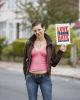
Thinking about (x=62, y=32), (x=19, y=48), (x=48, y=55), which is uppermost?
(x=62, y=32)

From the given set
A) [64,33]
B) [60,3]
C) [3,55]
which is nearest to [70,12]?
[60,3]

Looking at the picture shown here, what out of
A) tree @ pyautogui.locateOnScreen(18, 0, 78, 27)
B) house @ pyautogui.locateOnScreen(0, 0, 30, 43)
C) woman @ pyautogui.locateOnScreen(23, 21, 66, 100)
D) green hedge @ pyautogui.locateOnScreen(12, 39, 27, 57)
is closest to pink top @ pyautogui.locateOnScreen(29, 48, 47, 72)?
woman @ pyautogui.locateOnScreen(23, 21, 66, 100)

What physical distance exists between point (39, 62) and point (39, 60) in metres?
0.03

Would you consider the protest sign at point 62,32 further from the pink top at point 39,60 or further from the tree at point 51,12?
the tree at point 51,12

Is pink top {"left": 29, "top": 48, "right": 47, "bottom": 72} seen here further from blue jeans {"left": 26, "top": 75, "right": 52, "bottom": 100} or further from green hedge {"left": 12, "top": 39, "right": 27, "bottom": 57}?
green hedge {"left": 12, "top": 39, "right": 27, "bottom": 57}

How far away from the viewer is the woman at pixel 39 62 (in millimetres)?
8055

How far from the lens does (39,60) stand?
8.08 metres

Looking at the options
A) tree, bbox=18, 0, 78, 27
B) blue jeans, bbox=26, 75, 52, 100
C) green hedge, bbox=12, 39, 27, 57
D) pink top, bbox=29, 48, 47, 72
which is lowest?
green hedge, bbox=12, 39, 27, 57

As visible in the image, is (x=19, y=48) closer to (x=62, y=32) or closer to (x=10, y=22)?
(x=10, y=22)

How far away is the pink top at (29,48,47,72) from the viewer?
806 cm

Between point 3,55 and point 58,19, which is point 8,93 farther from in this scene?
point 58,19

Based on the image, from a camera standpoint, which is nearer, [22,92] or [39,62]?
[39,62]

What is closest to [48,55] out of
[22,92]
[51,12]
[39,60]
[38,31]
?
[39,60]

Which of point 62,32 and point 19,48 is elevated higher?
point 62,32
